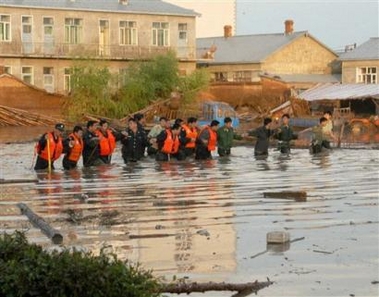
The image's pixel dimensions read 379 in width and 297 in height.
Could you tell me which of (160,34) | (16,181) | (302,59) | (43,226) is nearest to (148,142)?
(16,181)

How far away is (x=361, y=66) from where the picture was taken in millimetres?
74062

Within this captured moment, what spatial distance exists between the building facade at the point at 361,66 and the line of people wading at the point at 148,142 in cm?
4243

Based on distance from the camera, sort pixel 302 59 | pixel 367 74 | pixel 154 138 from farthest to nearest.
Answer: pixel 302 59, pixel 367 74, pixel 154 138

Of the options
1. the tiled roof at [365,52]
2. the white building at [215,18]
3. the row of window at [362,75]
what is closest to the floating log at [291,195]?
the row of window at [362,75]

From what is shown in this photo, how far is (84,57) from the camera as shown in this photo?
6134 centimetres

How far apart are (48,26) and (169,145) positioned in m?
38.9

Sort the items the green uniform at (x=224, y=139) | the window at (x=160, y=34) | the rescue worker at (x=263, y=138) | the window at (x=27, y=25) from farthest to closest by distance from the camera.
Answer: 1. the window at (x=160, y=34)
2. the window at (x=27, y=25)
3. the rescue worker at (x=263, y=138)
4. the green uniform at (x=224, y=139)

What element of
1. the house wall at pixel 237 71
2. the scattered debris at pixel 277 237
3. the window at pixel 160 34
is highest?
the window at pixel 160 34

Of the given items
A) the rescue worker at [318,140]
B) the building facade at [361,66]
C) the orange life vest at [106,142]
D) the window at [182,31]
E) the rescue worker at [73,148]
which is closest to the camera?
the rescue worker at [73,148]

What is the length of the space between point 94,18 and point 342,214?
52.5 metres

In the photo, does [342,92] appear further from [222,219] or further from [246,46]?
[222,219]

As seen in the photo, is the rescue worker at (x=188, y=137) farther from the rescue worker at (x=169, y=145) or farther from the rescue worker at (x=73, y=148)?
the rescue worker at (x=73, y=148)

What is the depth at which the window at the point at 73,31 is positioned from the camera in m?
65.8

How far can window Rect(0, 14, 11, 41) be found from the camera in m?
63.6
